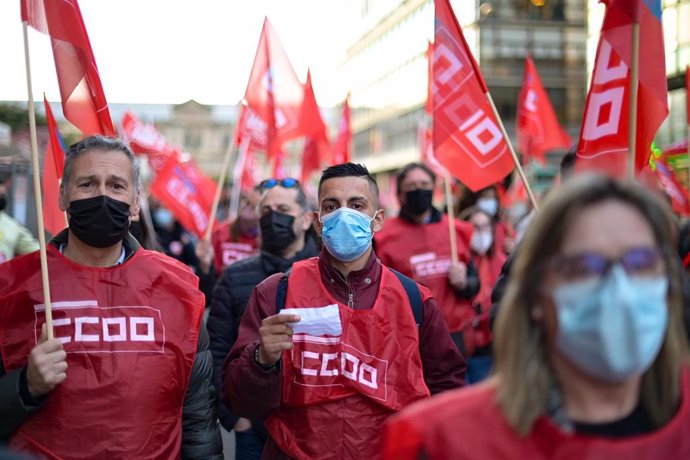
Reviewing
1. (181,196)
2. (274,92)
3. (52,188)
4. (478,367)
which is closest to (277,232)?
(52,188)

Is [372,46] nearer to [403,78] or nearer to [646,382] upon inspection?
[403,78]

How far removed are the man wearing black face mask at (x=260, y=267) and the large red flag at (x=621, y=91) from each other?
2011 mm

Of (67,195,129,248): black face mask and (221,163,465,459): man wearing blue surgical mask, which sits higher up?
(67,195,129,248): black face mask

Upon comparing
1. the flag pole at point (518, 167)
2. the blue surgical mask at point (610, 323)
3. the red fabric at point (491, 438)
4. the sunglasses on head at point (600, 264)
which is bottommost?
the red fabric at point (491, 438)

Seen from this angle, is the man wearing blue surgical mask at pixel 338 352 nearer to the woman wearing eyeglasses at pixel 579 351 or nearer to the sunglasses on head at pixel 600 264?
the woman wearing eyeglasses at pixel 579 351

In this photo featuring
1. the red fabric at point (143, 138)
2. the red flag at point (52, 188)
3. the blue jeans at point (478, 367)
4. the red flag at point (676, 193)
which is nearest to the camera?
the red flag at point (52, 188)

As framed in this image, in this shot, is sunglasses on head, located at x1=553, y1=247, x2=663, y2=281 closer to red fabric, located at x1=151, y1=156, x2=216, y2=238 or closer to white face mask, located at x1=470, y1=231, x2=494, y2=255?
white face mask, located at x1=470, y1=231, x2=494, y2=255

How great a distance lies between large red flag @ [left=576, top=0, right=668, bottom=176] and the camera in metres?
3.70

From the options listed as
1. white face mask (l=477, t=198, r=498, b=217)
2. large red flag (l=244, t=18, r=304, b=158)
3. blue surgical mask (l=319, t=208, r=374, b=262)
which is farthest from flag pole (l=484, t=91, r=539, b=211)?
large red flag (l=244, t=18, r=304, b=158)

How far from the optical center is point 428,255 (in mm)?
6312

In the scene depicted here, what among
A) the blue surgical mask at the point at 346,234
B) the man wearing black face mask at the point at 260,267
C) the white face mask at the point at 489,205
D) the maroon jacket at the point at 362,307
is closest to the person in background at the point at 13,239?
the man wearing black face mask at the point at 260,267

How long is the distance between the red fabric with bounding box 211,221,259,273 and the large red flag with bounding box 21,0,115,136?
370 centimetres

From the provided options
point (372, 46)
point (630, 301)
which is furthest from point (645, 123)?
point (372, 46)

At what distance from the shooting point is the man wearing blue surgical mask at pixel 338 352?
2.95m
